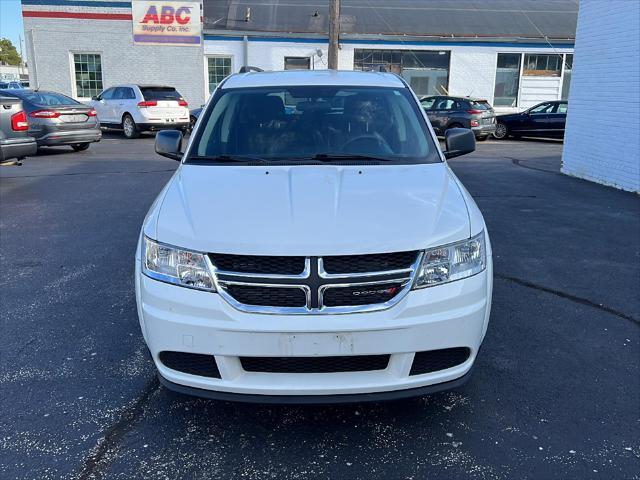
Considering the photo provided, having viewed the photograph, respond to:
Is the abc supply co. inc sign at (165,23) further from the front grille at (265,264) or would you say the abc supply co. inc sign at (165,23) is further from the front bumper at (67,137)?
the front grille at (265,264)

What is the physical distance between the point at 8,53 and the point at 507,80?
3970 inches

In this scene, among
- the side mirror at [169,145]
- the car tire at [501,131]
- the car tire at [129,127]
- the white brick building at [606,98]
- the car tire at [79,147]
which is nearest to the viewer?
the side mirror at [169,145]

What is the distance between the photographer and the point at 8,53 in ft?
331

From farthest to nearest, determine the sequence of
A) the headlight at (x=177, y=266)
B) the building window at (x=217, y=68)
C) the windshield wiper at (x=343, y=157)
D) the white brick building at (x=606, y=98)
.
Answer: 1. the building window at (x=217, y=68)
2. the white brick building at (x=606, y=98)
3. the windshield wiper at (x=343, y=157)
4. the headlight at (x=177, y=266)

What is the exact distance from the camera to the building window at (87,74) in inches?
945

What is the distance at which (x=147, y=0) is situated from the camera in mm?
23375

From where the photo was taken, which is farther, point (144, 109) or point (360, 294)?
point (144, 109)

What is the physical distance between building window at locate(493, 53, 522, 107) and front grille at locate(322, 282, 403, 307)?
25.3 meters

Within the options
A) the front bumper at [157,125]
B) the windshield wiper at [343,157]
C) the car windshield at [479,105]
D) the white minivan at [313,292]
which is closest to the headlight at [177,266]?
the white minivan at [313,292]

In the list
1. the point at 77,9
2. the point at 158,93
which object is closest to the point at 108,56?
the point at 77,9

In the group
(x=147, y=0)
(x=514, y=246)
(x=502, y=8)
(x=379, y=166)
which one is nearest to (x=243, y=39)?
(x=147, y=0)

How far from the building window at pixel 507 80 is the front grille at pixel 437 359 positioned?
82.5ft

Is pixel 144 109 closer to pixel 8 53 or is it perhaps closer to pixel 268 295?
pixel 268 295

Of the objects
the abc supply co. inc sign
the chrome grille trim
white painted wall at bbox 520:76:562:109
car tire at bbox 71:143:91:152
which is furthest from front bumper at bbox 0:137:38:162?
white painted wall at bbox 520:76:562:109
